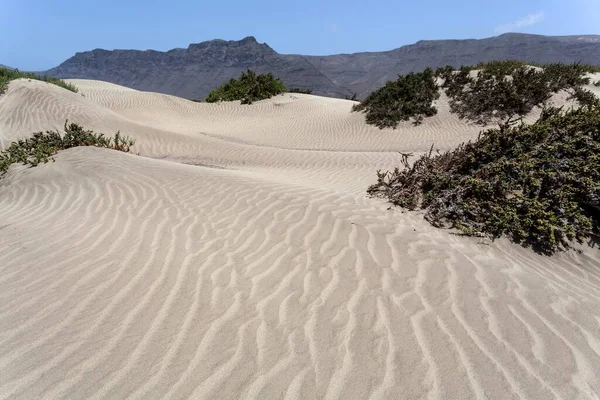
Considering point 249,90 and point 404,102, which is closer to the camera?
point 404,102

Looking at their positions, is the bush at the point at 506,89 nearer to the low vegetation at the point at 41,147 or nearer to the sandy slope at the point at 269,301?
the sandy slope at the point at 269,301

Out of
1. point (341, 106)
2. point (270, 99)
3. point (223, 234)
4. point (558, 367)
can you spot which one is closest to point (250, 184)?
point (223, 234)

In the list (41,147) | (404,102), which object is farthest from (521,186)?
(404,102)

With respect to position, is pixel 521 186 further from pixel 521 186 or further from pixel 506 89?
pixel 506 89

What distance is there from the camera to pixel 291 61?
69.6m

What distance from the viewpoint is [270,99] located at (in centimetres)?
2288

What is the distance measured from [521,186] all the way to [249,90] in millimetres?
21438

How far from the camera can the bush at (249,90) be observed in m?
23.1

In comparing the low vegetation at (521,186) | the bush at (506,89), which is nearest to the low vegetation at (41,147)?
the low vegetation at (521,186)

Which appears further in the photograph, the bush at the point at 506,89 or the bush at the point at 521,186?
the bush at the point at 506,89

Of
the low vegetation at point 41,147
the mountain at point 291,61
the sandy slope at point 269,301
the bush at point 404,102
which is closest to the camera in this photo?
the sandy slope at point 269,301

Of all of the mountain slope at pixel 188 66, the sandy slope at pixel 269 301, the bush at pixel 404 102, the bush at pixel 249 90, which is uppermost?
the mountain slope at pixel 188 66

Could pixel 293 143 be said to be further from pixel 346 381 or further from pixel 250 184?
pixel 346 381

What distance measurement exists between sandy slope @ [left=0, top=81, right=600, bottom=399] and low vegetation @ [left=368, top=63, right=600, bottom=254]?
30cm
